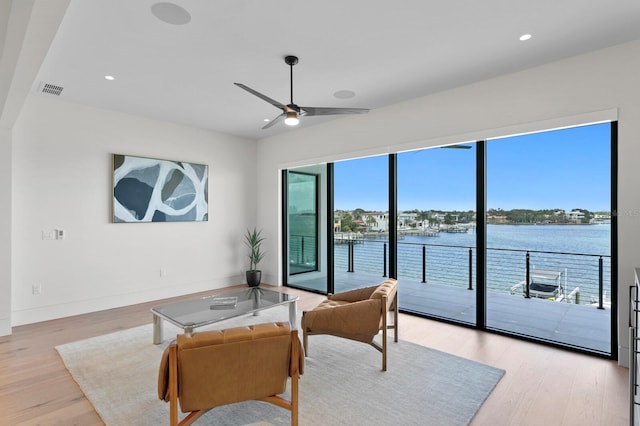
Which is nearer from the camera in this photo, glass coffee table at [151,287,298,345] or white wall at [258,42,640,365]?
white wall at [258,42,640,365]

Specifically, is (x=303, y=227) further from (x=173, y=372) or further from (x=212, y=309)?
(x=173, y=372)

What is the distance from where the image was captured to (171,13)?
8.36ft

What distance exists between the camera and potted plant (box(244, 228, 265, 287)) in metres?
6.04

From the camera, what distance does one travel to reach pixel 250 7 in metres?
2.49

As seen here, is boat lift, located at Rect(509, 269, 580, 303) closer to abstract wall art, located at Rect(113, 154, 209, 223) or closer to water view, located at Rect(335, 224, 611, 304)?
water view, located at Rect(335, 224, 611, 304)

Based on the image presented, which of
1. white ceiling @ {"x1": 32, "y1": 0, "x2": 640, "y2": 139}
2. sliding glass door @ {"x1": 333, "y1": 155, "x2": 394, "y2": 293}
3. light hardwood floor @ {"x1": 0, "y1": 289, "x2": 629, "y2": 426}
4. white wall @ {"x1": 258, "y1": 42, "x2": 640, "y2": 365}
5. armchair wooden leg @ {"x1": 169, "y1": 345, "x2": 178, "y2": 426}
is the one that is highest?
white ceiling @ {"x1": 32, "y1": 0, "x2": 640, "y2": 139}

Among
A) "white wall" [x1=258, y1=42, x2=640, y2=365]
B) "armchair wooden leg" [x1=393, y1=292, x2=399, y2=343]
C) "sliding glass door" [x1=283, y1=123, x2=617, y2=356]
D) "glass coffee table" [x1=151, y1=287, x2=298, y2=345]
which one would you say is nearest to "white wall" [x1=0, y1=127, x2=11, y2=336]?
"glass coffee table" [x1=151, y1=287, x2=298, y2=345]

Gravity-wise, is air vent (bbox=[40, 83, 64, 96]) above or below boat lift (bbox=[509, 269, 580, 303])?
above

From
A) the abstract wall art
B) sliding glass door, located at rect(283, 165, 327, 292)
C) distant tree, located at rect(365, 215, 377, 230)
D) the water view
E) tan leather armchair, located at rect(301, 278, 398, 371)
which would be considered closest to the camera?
tan leather armchair, located at rect(301, 278, 398, 371)

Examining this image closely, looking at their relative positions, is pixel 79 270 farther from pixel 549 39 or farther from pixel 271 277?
pixel 549 39

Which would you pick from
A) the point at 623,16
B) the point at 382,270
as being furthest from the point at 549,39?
the point at 382,270

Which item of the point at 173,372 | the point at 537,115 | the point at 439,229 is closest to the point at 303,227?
the point at 439,229

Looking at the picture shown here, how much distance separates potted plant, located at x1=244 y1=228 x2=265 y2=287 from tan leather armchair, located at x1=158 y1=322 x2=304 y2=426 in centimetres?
402

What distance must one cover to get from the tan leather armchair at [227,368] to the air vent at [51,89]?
150 inches
